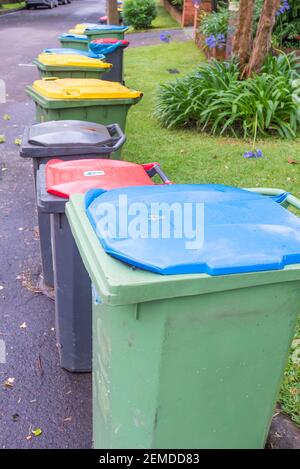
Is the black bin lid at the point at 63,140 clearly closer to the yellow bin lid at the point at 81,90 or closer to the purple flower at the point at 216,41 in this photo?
the yellow bin lid at the point at 81,90

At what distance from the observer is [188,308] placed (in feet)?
4.86

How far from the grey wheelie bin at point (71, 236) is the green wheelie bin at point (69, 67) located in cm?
287

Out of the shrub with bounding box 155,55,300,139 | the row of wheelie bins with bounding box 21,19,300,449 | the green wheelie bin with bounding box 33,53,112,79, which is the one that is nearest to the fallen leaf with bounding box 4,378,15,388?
the row of wheelie bins with bounding box 21,19,300,449

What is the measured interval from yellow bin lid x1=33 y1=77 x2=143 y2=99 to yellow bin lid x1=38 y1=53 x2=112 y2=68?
116 cm

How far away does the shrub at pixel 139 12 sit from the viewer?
17656mm

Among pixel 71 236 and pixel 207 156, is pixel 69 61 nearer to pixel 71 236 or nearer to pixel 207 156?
pixel 207 156

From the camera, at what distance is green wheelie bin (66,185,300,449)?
1421 millimetres

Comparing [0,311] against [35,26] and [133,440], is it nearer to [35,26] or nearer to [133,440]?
[133,440]

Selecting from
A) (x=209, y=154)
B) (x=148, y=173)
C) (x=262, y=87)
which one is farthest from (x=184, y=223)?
(x=262, y=87)

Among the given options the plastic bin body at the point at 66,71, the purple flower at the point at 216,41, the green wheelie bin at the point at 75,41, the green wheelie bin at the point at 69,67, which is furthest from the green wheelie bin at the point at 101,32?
the plastic bin body at the point at 66,71

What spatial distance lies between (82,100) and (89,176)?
1.52m

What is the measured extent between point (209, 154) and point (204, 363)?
14.9 ft

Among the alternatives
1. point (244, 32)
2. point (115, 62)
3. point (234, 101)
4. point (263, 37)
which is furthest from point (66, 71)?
point (115, 62)

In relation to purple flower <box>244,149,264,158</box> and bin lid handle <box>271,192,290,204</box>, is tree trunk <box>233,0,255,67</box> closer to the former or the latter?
purple flower <box>244,149,264,158</box>
